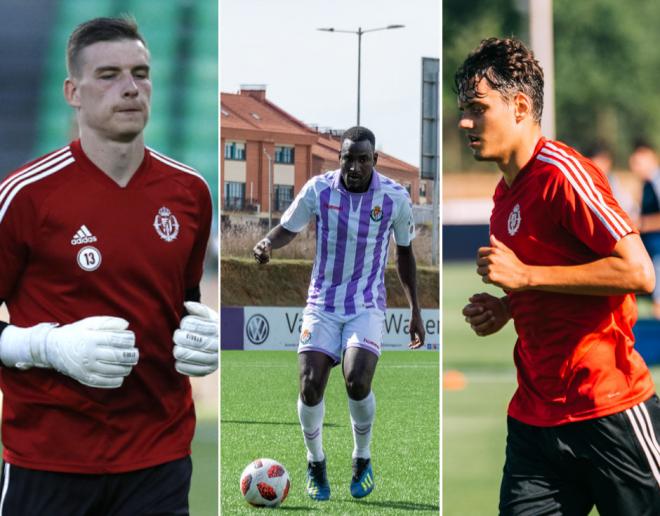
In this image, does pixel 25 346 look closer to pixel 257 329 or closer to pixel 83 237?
pixel 83 237

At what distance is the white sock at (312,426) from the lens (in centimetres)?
497

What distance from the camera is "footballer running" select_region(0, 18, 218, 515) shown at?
2855 mm

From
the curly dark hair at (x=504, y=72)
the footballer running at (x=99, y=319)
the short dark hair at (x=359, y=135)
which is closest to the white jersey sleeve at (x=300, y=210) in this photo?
the short dark hair at (x=359, y=135)

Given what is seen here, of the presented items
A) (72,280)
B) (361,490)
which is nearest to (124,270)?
(72,280)

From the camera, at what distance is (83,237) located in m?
2.90

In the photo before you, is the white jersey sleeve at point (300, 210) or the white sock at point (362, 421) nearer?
the white jersey sleeve at point (300, 210)

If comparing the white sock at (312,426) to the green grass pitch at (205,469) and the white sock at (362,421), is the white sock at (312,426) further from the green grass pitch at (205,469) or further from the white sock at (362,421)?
the green grass pitch at (205,469)

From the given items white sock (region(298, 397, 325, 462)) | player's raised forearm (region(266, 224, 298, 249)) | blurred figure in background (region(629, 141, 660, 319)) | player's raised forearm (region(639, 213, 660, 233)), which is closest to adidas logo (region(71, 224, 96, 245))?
player's raised forearm (region(266, 224, 298, 249))

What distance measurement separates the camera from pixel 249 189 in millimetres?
4793

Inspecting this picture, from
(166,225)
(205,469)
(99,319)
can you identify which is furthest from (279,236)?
(99,319)

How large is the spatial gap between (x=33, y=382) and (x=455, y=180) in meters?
10.4

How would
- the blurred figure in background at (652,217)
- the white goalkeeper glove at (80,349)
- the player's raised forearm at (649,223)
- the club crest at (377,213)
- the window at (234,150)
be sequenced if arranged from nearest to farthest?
the white goalkeeper glove at (80,349) → the window at (234,150) → the club crest at (377,213) → the blurred figure in background at (652,217) → the player's raised forearm at (649,223)

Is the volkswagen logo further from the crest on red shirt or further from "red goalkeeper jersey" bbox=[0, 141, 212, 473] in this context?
the crest on red shirt

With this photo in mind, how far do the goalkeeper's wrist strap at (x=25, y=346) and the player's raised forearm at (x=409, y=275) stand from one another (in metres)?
2.25
